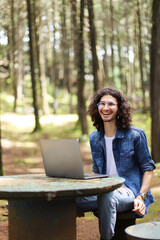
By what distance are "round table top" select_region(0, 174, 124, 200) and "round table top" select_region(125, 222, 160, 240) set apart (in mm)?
433

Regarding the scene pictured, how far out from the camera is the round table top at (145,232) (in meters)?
3.57

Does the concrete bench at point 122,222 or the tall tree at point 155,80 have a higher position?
the tall tree at point 155,80

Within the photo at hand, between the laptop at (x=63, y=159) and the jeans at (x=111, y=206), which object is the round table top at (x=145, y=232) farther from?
the laptop at (x=63, y=159)

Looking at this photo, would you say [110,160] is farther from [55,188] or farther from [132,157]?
[55,188]

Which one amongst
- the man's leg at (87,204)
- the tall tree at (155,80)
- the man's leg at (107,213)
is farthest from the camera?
the tall tree at (155,80)

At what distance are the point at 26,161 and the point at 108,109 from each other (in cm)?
1279

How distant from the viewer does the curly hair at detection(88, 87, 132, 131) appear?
4.79 meters

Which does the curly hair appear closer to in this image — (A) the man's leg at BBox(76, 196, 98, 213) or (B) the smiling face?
(B) the smiling face

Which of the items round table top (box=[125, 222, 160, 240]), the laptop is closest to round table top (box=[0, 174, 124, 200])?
the laptop

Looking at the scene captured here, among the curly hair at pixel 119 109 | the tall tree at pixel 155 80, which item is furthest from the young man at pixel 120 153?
the tall tree at pixel 155 80

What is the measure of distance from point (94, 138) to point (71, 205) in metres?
1.09

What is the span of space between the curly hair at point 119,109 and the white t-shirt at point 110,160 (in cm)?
22

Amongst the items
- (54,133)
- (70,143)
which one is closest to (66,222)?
(70,143)

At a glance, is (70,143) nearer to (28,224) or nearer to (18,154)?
(28,224)
